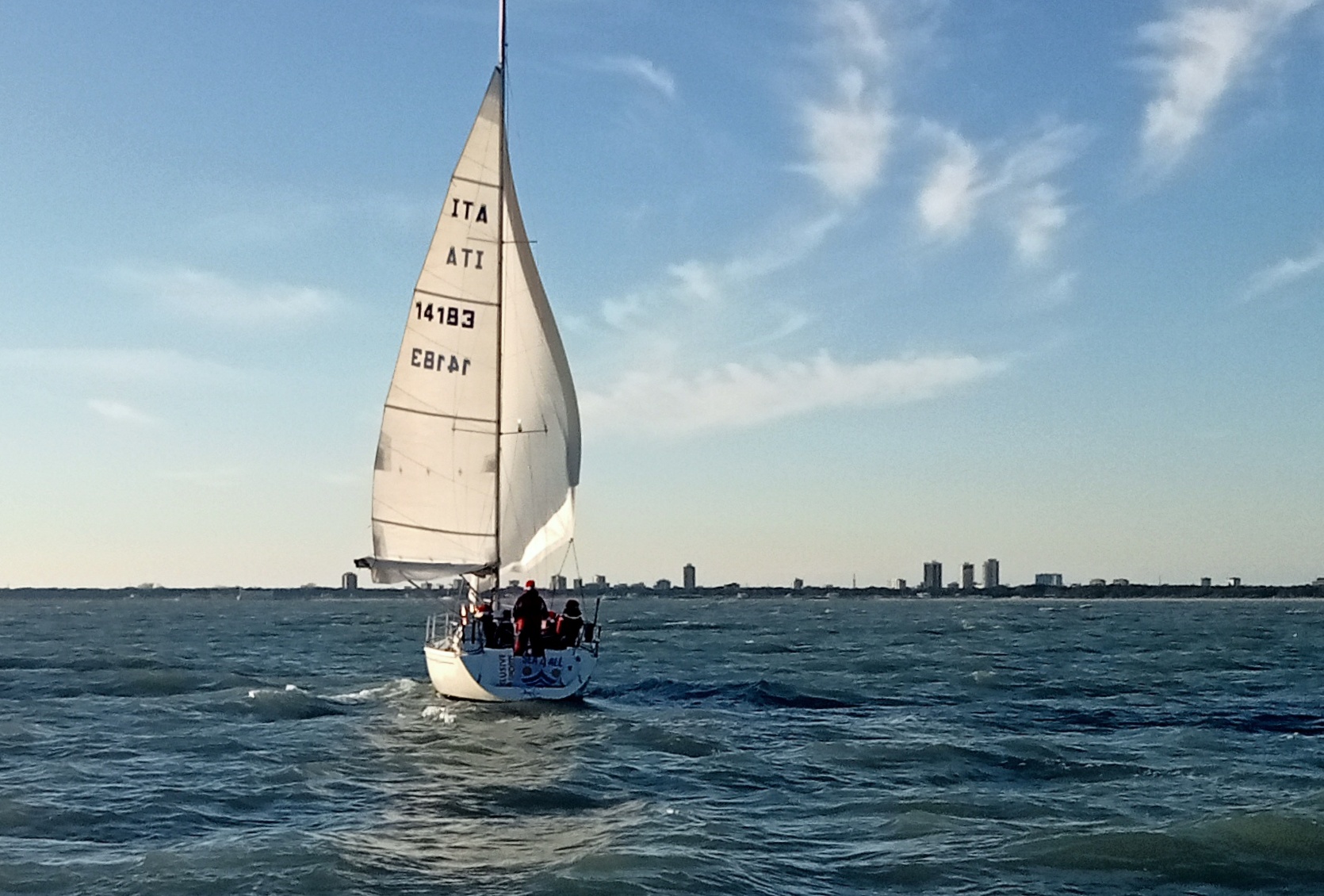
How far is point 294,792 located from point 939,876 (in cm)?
1101

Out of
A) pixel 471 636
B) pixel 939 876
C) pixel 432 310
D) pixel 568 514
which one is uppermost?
pixel 432 310

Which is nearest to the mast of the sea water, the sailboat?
the sailboat

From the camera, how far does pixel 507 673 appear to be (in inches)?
1244

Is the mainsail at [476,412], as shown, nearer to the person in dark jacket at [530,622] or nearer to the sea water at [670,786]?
the person in dark jacket at [530,622]

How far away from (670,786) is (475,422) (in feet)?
55.2

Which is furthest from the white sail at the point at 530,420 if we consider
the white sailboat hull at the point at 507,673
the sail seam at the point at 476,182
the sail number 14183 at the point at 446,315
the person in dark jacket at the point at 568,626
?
the white sailboat hull at the point at 507,673

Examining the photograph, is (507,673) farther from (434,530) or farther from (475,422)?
(475,422)

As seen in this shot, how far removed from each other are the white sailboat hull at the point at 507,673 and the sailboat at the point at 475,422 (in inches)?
105

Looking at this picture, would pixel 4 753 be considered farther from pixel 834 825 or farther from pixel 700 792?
pixel 834 825

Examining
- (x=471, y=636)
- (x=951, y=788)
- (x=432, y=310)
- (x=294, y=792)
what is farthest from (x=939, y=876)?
(x=432, y=310)

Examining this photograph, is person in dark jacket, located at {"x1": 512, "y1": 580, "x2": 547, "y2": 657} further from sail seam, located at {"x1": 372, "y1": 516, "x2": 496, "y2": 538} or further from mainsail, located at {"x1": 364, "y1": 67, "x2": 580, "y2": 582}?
sail seam, located at {"x1": 372, "y1": 516, "x2": 496, "y2": 538}

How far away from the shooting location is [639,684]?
134ft

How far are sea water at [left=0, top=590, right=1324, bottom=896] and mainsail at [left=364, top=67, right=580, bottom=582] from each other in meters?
4.79

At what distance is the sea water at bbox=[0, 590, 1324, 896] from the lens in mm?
15727
